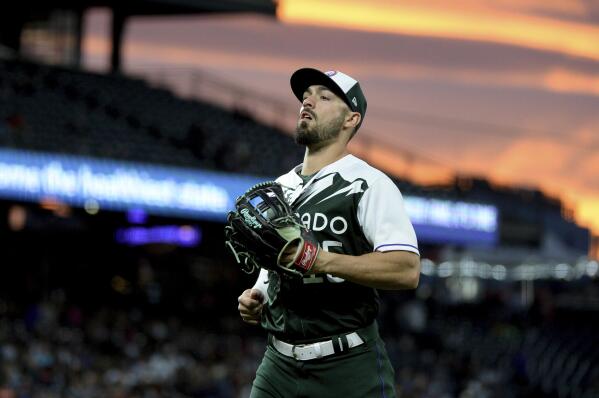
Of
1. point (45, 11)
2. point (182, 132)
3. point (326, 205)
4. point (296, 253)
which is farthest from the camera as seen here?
point (45, 11)

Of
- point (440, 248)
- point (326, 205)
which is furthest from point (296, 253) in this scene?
point (440, 248)

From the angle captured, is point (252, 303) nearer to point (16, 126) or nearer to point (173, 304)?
point (16, 126)

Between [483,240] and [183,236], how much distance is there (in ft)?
18.6

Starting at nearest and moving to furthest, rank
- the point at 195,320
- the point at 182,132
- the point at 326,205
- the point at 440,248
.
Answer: the point at 326,205, the point at 195,320, the point at 182,132, the point at 440,248

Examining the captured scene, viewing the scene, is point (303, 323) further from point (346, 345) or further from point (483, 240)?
point (483, 240)

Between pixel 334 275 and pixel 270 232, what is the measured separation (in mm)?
274

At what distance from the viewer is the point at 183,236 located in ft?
76.8

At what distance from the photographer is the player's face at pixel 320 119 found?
183 inches

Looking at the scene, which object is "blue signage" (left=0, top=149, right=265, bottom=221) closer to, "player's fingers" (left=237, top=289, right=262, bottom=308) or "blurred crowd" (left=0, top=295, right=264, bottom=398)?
"blurred crowd" (left=0, top=295, right=264, bottom=398)

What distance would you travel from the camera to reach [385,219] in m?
4.41

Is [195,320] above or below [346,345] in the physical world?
below

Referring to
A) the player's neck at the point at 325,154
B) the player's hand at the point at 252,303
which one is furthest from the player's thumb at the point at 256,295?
the player's neck at the point at 325,154

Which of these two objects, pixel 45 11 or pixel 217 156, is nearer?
pixel 217 156

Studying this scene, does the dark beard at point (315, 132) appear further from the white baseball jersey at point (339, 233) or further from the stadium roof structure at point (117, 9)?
the stadium roof structure at point (117, 9)
